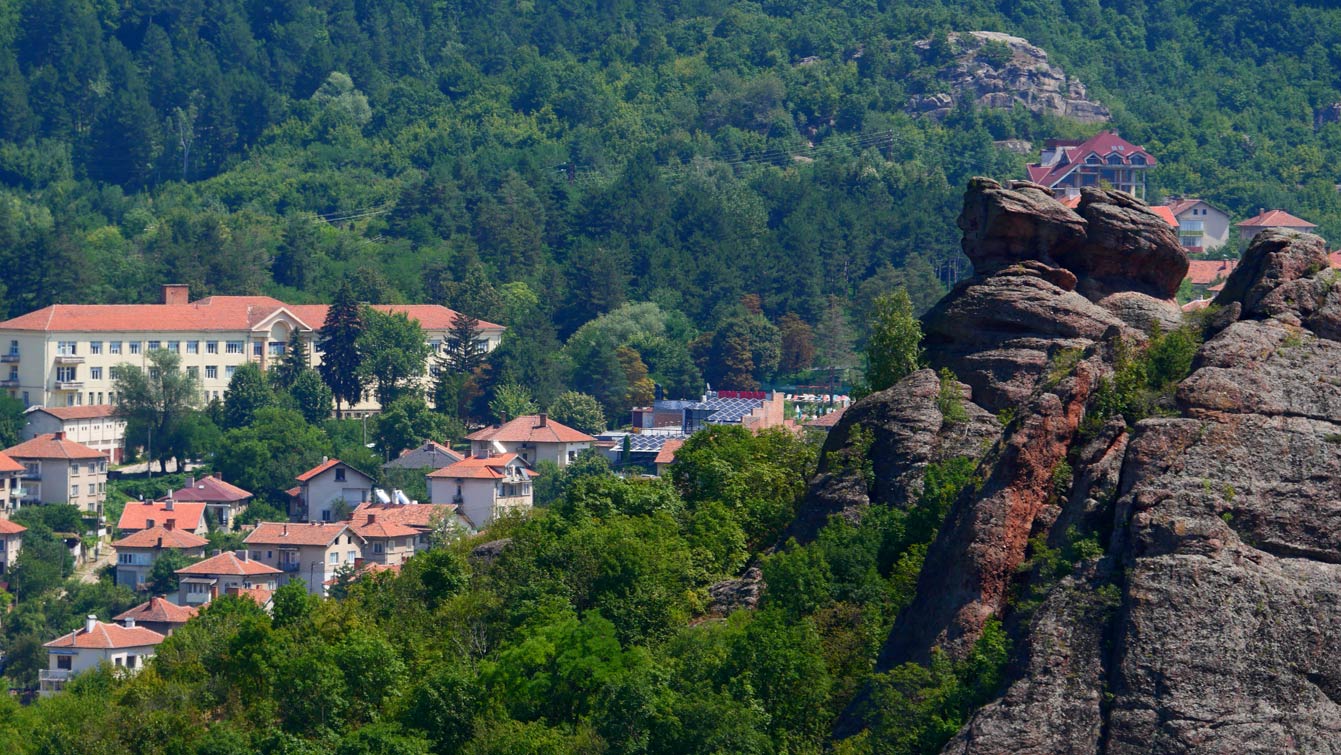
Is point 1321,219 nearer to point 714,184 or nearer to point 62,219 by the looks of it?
point 714,184

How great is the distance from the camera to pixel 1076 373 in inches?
1344

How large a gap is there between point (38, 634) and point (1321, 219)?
90.5 m

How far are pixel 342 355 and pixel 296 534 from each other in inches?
1358

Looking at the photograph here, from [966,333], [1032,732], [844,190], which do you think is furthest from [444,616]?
[844,190]

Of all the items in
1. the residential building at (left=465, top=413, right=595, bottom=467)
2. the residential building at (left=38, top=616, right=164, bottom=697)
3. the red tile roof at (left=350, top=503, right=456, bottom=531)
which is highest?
the residential building at (left=465, top=413, right=595, bottom=467)

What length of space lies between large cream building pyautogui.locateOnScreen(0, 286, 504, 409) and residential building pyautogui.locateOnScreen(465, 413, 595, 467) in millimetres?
18798

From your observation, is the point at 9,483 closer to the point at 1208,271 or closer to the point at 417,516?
the point at 417,516

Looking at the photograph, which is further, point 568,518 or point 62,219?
point 62,219

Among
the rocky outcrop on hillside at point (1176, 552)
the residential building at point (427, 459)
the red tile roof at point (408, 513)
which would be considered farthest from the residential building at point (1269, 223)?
the rocky outcrop on hillside at point (1176, 552)

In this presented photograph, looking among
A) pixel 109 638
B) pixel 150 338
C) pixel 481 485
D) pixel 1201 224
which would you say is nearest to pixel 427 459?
pixel 481 485

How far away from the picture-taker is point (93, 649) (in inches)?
3994

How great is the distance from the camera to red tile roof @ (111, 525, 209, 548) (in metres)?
120

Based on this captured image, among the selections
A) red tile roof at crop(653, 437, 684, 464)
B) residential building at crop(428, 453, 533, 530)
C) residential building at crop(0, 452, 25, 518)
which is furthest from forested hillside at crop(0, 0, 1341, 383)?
residential building at crop(0, 452, 25, 518)

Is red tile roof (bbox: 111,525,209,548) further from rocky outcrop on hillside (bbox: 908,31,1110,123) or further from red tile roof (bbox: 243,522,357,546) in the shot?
rocky outcrop on hillside (bbox: 908,31,1110,123)
